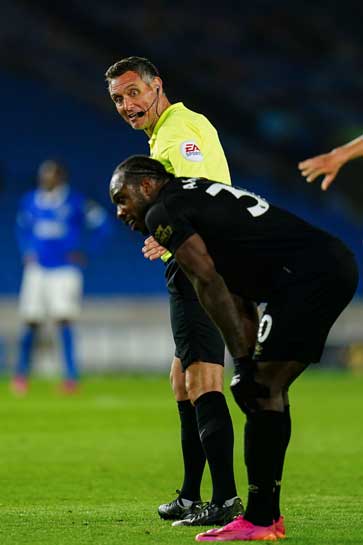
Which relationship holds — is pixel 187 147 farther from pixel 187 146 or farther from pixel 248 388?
pixel 248 388

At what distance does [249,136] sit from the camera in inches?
972

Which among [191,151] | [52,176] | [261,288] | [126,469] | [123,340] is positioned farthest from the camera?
[123,340]

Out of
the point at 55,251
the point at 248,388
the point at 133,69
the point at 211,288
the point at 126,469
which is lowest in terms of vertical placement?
the point at 126,469

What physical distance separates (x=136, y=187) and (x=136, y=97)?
94 centimetres

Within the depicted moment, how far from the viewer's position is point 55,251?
618 inches

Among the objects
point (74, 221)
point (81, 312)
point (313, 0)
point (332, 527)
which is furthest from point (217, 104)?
point (332, 527)

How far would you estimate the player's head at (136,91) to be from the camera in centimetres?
610

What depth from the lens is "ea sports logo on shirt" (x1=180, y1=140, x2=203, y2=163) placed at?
19.1ft

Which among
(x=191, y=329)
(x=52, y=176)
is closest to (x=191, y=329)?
(x=191, y=329)

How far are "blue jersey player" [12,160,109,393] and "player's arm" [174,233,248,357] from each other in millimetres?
10181

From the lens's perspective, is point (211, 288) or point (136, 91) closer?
point (211, 288)

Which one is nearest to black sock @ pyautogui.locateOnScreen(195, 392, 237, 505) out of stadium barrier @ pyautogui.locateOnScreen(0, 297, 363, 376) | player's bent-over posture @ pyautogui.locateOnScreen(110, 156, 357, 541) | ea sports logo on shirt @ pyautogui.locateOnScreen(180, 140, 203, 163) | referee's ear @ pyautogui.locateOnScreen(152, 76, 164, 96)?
player's bent-over posture @ pyautogui.locateOnScreen(110, 156, 357, 541)

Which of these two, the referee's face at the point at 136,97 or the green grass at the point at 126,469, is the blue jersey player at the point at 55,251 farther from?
the referee's face at the point at 136,97

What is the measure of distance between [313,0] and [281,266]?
Answer: 18.8m
